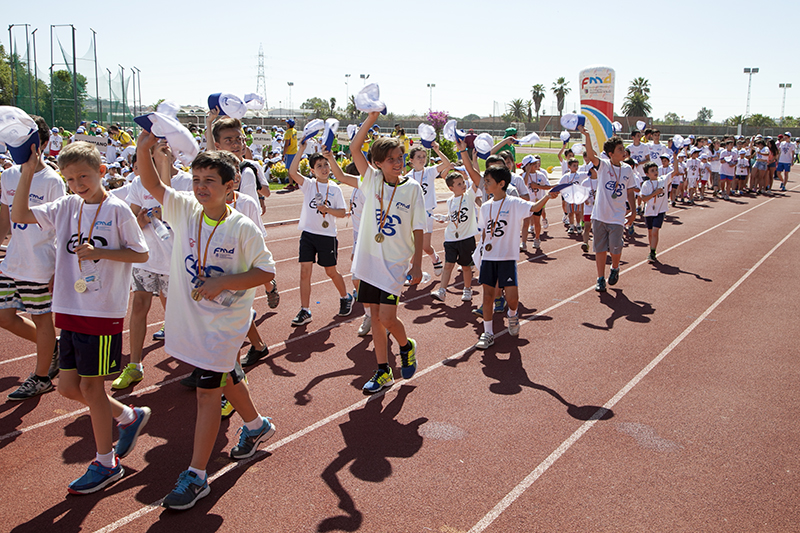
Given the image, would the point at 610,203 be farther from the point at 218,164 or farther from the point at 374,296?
the point at 218,164

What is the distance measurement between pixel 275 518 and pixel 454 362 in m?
2.95

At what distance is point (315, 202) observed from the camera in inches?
279

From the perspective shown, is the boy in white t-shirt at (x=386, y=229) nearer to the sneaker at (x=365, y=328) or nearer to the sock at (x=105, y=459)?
the sneaker at (x=365, y=328)

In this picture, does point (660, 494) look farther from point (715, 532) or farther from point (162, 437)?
point (162, 437)

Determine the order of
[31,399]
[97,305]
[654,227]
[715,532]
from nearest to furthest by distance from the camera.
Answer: [715,532] < [97,305] < [31,399] < [654,227]

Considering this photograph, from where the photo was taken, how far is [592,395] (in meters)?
5.25

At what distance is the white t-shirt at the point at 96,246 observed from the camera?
3637mm

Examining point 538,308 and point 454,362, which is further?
point 538,308

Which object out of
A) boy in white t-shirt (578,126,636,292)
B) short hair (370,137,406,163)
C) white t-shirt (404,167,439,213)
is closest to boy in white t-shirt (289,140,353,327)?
white t-shirt (404,167,439,213)

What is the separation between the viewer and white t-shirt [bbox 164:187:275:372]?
3.38m

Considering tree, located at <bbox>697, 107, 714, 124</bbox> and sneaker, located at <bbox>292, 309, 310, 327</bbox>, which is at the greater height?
tree, located at <bbox>697, 107, 714, 124</bbox>

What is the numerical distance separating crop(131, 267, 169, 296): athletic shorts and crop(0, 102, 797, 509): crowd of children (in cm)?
2

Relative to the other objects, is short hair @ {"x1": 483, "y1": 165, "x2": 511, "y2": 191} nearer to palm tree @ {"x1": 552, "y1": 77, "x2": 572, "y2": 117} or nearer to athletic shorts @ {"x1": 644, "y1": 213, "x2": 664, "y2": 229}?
athletic shorts @ {"x1": 644, "y1": 213, "x2": 664, "y2": 229}

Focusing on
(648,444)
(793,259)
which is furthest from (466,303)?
(793,259)
